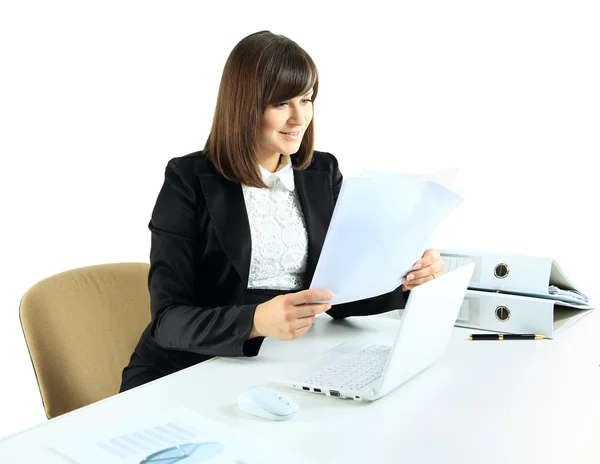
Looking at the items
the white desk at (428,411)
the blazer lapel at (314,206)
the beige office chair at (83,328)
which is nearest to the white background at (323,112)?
the beige office chair at (83,328)

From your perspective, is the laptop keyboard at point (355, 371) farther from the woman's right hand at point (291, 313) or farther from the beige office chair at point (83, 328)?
the beige office chair at point (83, 328)

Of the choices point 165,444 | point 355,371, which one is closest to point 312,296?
point 355,371

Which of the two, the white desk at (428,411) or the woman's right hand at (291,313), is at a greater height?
the woman's right hand at (291,313)

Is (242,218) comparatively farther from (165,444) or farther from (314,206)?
(165,444)

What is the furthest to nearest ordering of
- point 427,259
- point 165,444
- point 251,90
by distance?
point 251,90 → point 427,259 → point 165,444

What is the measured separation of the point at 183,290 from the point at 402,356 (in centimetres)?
56

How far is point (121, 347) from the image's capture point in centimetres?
169

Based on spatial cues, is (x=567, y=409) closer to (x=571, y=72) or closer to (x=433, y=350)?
(x=433, y=350)

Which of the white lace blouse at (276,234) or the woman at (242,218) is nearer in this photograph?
the woman at (242,218)

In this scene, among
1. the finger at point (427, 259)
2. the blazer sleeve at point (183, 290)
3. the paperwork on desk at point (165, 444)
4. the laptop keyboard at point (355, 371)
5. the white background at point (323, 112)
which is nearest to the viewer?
the paperwork on desk at point (165, 444)

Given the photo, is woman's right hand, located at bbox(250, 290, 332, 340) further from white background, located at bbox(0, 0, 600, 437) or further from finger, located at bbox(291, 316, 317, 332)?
white background, located at bbox(0, 0, 600, 437)

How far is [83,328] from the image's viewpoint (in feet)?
5.25

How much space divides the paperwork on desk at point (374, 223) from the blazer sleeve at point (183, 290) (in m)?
0.22

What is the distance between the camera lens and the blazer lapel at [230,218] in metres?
1.54
